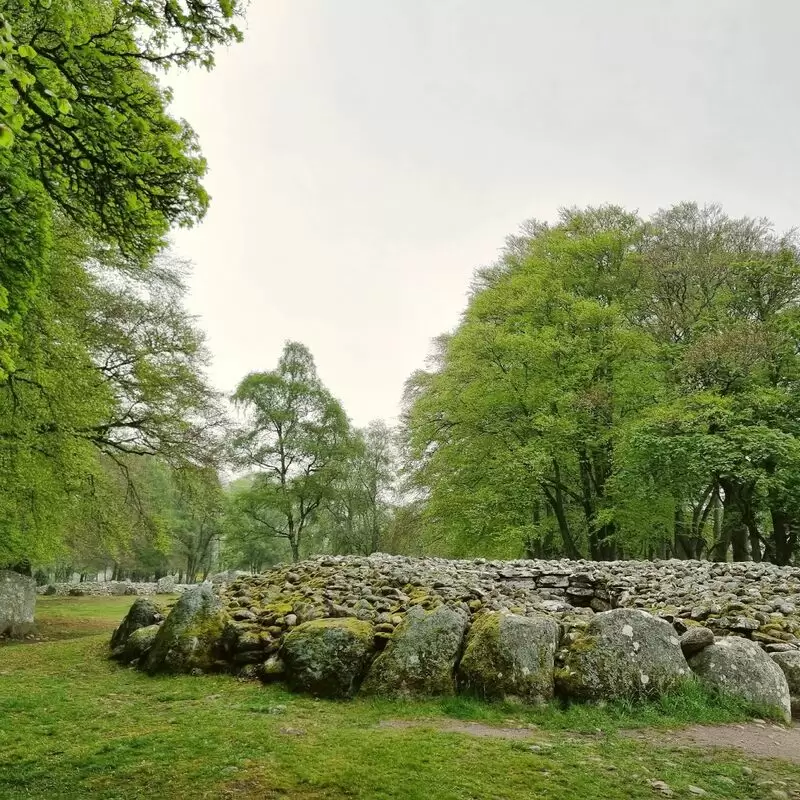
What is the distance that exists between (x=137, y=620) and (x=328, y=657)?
5.27 metres

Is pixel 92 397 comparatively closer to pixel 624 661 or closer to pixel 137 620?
pixel 137 620

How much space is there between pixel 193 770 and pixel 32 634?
13.7 m

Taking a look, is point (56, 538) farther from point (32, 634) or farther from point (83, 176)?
point (83, 176)

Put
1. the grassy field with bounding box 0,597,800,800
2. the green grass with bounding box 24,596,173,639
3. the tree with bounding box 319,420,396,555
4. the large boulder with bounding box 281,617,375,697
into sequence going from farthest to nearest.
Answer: the tree with bounding box 319,420,396,555 → the green grass with bounding box 24,596,173,639 → the large boulder with bounding box 281,617,375,697 → the grassy field with bounding box 0,597,800,800

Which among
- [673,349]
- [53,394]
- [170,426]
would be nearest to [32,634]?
[170,426]

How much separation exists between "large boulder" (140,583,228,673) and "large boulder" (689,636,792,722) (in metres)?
6.96

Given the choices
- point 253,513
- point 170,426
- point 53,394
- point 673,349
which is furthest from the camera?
point 253,513

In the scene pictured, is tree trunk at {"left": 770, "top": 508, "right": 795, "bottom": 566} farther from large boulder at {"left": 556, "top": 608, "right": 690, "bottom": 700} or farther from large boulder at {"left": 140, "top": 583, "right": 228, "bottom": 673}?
large boulder at {"left": 140, "top": 583, "right": 228, "bottom": 673}

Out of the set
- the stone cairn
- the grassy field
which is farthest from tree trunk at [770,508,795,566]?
the grassy field

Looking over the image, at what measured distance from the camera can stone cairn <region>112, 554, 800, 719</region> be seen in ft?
23.0

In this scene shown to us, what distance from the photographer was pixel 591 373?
21.7 metres

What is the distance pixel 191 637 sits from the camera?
29.6ft

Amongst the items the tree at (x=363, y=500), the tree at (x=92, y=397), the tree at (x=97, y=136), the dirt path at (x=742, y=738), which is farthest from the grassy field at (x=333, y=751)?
the tree at (x=363, y=500)

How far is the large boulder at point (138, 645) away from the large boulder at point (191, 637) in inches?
14.7
